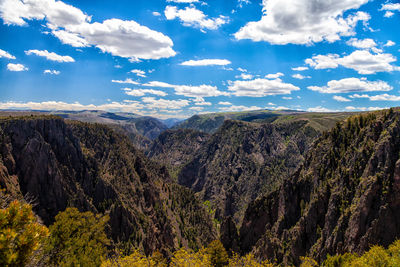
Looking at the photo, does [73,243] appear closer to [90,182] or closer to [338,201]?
[338,201]

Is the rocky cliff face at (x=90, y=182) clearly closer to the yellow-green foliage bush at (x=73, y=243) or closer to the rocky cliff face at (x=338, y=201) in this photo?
the yellow-green foliage bush at (x=73, y=243)

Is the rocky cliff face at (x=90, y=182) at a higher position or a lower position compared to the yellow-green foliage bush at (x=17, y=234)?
lower

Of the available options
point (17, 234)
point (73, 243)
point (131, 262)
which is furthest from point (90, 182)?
point (17, 234)

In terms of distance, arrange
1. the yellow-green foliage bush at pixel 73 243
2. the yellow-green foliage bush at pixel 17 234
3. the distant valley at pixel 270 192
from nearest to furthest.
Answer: the yellow-green foliage bush at pixel 17 234
the yellow-green foliage bush at pixel 73 243
the distant valley at pixel 270 192

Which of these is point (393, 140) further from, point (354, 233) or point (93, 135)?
point (93, 135)

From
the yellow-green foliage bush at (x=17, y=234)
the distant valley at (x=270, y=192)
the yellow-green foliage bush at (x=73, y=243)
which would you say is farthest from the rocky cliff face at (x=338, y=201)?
the yellow-green foliage bush at (x=17, y=234)

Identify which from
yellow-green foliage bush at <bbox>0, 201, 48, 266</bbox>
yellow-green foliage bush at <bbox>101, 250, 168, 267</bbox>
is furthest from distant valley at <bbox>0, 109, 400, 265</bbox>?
yellow-green foliage bush at <bbox>101, 250, 168, 267</bbox>
